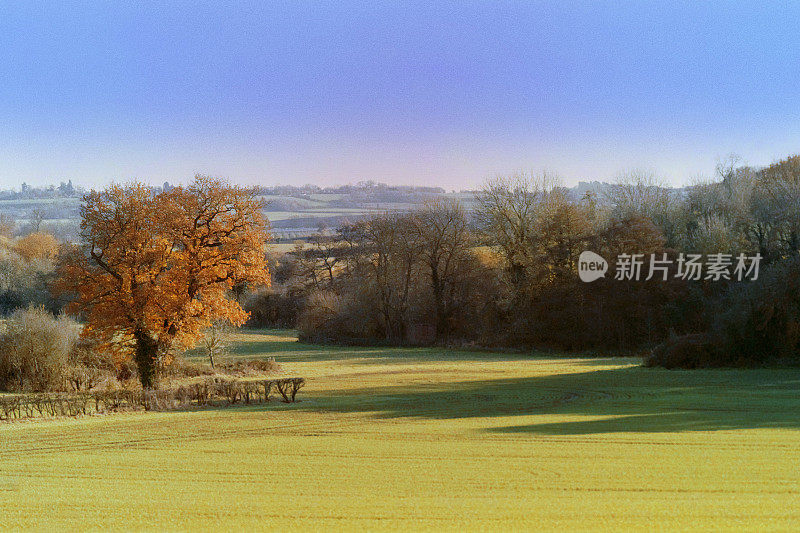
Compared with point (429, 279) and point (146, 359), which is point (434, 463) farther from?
point (429, 279)

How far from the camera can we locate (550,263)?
46750mm

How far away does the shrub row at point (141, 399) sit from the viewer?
2039 cm

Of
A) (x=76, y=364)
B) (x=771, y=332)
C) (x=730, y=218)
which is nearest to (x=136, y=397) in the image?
(x=76, y=364)

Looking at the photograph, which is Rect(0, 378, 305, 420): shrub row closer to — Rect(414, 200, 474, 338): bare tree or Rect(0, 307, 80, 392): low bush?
Rect(0, 307, 80, 392): low bush

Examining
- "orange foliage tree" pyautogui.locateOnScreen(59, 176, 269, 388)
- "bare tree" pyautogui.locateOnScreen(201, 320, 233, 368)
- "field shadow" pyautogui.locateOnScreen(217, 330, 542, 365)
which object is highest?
"orange foliage tree" pyautogui.locateOnScreen(59, 176, 269, 388)

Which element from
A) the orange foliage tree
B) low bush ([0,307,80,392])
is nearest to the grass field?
the orange foliage tree

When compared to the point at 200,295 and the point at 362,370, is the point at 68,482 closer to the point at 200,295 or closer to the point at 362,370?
the point at 200,295

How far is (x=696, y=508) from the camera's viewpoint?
8.77 meters

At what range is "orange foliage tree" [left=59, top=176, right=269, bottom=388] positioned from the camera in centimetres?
2706

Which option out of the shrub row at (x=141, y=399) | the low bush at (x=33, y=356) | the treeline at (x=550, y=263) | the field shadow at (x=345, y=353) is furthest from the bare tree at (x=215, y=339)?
the treeline at (x=550, y=263)

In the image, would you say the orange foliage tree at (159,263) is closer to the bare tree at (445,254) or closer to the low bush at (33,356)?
the low bush at (33,356)

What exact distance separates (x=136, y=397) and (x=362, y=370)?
1443cm

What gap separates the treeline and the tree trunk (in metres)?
25.2

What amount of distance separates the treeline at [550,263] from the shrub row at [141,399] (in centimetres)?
2180
